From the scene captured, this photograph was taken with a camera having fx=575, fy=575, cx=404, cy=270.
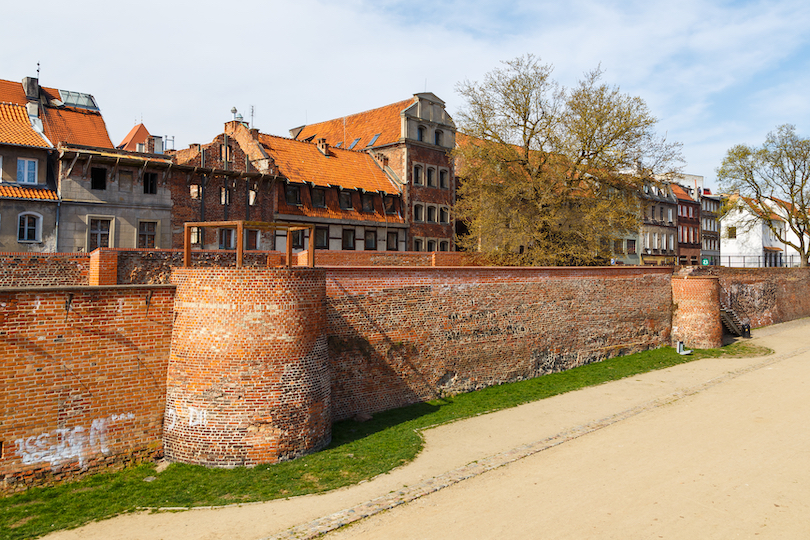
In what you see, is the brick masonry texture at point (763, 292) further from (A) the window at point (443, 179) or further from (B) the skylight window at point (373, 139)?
(B) the skylight window at point (373, 139)

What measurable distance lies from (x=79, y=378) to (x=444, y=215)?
24.4 metres

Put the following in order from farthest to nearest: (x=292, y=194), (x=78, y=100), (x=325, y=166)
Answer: (x=78, y=100) < (x=325, y=166) < (x=292, y=194)

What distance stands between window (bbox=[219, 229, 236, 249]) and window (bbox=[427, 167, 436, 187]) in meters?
12.5

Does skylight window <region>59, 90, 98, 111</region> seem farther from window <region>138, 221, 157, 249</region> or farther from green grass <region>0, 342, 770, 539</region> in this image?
green grass <region>0, 342, 770, 539</region>

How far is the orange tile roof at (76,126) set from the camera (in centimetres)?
2509

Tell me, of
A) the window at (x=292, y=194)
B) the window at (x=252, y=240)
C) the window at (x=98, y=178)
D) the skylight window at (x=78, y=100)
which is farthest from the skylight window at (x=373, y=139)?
the window at (x=98, y=178)

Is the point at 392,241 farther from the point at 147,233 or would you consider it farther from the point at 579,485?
the point at 579,485

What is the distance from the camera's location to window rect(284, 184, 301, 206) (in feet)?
87.0

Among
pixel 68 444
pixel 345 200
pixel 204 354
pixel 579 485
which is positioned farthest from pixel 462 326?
pixel 345 200

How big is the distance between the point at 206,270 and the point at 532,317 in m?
12.7

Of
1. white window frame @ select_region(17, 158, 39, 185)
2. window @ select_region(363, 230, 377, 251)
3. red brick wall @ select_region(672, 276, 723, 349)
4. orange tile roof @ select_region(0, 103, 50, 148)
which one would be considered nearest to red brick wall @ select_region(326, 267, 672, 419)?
red brick wall @ select_region(672, 276, 723, 349)

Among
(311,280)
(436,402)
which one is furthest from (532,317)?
(311,280)

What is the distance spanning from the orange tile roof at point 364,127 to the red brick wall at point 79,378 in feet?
72.2

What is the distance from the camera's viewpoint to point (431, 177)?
108 feet
